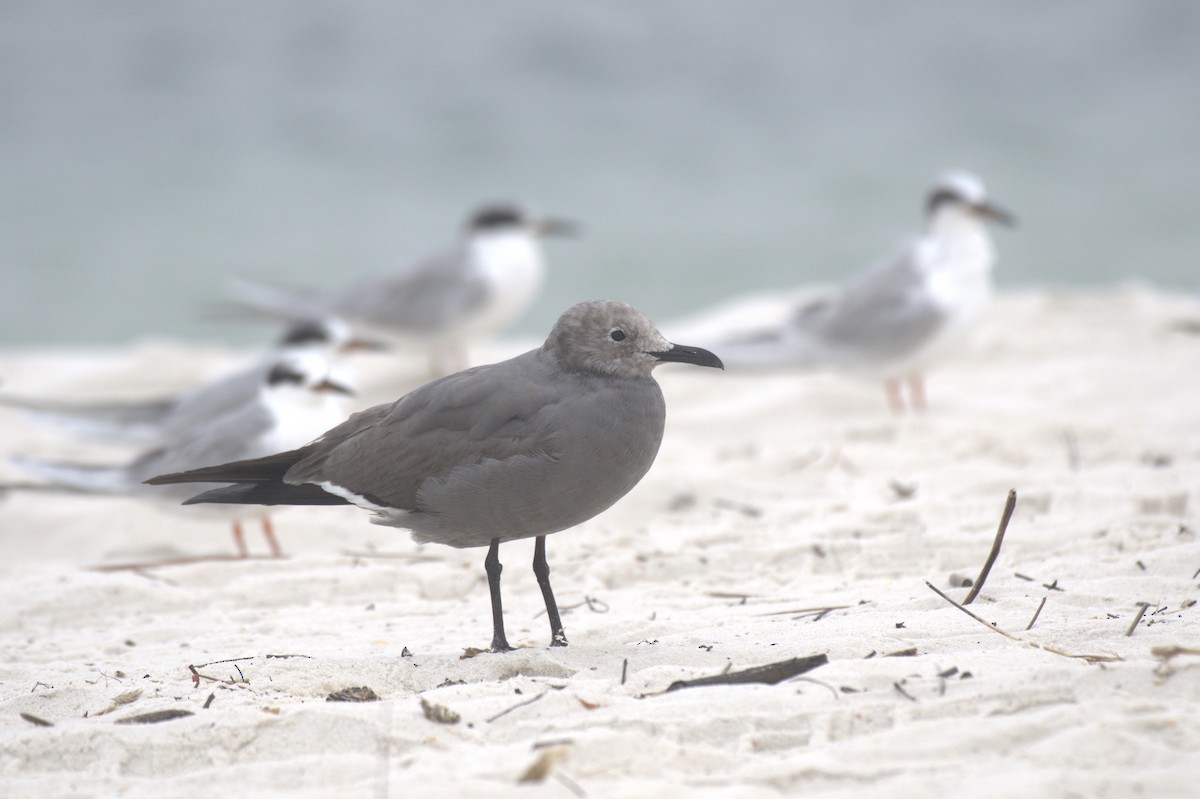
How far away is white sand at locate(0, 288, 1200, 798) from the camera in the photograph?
7.87 feet

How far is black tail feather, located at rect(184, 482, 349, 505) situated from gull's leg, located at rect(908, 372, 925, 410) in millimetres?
4051

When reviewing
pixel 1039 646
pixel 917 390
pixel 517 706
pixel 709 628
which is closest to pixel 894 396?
pixel 917 390

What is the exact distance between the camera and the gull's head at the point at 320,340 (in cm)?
672

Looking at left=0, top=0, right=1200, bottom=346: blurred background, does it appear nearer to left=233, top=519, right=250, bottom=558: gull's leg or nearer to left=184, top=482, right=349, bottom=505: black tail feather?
left=233, top=519, right=250, bottom=558: gull's leg

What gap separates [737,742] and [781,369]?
482 centimetres

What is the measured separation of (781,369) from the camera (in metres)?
7.20

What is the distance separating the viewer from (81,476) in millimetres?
5352

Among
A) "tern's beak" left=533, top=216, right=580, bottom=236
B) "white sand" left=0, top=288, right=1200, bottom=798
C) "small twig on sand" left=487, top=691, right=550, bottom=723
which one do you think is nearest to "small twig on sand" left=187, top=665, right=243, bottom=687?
"white sand" left=0, top=288, right=1200, bottom=798

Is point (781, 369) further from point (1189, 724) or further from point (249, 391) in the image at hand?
point (1189, 724)

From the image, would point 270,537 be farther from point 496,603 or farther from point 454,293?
point 454,293

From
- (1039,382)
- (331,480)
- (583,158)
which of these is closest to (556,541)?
(331,480)

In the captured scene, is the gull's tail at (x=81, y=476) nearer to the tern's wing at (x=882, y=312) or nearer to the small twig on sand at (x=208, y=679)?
the small twig on sand at (x=208, y=679)

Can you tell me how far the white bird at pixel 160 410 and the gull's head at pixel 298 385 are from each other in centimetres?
39

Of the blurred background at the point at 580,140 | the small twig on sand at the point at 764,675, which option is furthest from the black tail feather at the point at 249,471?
the blurred background at the point at 580,140
